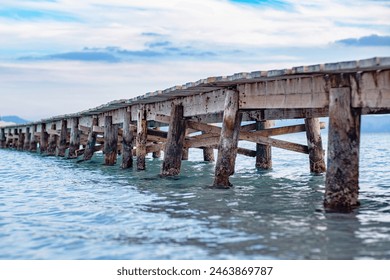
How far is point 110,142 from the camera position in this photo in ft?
70.4

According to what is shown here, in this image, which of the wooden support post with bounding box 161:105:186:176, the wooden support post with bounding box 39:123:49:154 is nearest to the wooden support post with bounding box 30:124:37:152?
the wooden support post with bounding box 39:123:49:154

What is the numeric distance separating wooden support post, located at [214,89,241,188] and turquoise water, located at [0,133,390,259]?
42cm

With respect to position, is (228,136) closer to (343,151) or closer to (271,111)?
(271,111)

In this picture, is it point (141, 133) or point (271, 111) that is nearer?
point (271, 111)

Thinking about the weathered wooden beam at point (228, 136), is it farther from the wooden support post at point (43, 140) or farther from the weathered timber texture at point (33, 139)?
the weathered timber texture at point (33, 139)

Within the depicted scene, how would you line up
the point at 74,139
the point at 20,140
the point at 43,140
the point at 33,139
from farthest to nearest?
the point at 20,140
the point at 33,139
the point at 43,140
the point at 74,139

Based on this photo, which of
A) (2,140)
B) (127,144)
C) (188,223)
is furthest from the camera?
(2,140)

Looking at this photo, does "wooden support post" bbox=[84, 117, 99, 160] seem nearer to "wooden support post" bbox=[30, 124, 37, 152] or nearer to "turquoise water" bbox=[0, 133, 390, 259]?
"turquoise water" bbox=[0, 133, 390, 259]

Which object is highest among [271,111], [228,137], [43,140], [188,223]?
[271,111]

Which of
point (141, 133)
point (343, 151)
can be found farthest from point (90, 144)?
point (343, 151)

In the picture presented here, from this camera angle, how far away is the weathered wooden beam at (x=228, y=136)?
12.6 meters

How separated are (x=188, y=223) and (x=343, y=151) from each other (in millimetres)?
2451
